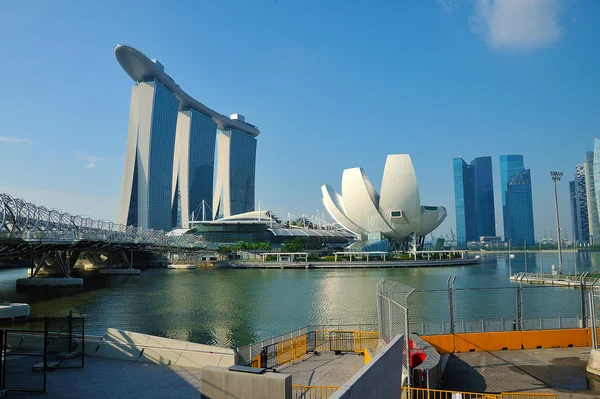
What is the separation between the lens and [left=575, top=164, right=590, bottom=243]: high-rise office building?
16138 cm

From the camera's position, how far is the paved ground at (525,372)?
7.89 metres

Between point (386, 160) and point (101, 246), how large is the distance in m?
40.7

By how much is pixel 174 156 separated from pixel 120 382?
117m

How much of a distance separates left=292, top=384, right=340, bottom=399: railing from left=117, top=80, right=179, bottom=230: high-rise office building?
311 feet

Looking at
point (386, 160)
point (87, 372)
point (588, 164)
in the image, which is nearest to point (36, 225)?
point (87, 372)

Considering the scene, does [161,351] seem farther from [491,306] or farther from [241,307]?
[491,306]

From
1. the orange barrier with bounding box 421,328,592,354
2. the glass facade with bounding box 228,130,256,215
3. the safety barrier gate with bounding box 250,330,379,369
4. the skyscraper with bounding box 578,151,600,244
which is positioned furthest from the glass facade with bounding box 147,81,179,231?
the skyscraper with bounding box 578,151,600,244

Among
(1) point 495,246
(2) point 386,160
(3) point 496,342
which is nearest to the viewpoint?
(3) point 496,342

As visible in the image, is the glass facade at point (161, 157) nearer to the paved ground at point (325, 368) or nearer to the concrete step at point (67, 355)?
the concrete step at point (67, 355)

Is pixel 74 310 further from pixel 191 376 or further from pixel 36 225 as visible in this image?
pixel 191 376

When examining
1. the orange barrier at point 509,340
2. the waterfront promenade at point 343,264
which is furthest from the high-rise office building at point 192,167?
the orange barrier at point 509,340

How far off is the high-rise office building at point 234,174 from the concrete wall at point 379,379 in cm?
12987

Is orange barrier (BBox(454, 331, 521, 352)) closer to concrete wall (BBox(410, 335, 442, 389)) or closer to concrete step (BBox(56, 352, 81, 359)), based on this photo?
concrete wall (BBox(410, 335, 442, 389))

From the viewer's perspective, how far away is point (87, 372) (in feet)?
28.3
